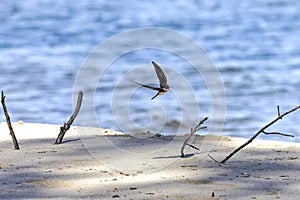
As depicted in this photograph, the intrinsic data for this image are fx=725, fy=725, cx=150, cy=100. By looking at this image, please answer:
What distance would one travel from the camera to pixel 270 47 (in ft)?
28.9

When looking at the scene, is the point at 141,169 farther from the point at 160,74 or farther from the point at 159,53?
the point at 159,53

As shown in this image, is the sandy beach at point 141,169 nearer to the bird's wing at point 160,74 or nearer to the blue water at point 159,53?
the bird's wing at point 160,74

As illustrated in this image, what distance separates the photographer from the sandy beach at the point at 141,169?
255cm

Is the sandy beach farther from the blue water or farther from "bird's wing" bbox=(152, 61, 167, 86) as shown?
the blue water

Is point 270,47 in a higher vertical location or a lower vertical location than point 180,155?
higher

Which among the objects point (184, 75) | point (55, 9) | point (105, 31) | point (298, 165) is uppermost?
point (55, 9)

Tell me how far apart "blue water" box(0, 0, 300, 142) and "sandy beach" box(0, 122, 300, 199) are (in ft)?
5.29

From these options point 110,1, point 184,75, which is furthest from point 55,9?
point 184,75

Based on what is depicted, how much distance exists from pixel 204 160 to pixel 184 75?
13.1 ft

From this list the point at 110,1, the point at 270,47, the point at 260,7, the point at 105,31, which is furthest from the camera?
the point at 110,1

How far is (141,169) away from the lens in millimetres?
2873

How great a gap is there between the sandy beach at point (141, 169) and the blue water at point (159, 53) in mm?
1613

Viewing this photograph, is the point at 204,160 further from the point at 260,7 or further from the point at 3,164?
the point at 260,7

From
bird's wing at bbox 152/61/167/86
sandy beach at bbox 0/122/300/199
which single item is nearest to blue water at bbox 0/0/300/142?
sandy beach at bbox 0/122/300/199
